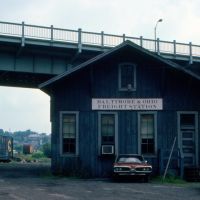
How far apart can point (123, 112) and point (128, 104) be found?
501mm

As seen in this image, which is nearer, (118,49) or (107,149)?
(107,149)

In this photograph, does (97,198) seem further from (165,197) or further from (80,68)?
(80,68)

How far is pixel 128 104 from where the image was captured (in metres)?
24.3

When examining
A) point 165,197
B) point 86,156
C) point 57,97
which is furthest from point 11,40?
point 165,197

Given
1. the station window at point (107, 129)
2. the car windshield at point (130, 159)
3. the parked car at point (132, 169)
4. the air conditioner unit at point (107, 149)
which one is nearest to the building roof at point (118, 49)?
the station window at point (107, 129)

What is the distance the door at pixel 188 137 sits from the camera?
24469 millimetres

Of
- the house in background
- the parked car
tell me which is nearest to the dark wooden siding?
the house in background

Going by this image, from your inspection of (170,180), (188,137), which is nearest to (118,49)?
(188,137)

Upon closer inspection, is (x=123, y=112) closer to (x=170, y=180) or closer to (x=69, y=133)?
(x=69, y=133)

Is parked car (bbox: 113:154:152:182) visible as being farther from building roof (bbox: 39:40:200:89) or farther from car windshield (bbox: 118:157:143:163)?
building roof (bbox: 39:40:200:89)

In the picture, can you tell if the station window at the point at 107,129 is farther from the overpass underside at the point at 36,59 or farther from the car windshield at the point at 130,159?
the overpass underside at the point at 36,59

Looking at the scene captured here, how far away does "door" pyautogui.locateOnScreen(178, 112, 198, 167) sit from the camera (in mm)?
24469

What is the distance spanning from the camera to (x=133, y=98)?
24391 mm

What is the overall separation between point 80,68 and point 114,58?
224 cm
